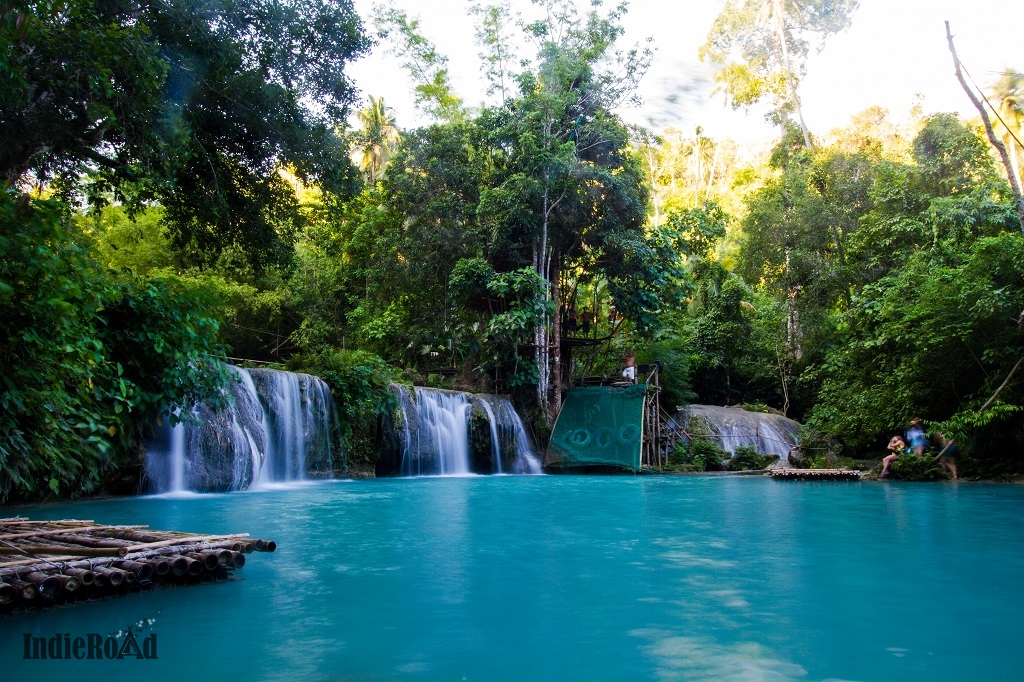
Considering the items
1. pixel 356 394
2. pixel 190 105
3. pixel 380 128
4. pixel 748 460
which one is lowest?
pixel 748 460

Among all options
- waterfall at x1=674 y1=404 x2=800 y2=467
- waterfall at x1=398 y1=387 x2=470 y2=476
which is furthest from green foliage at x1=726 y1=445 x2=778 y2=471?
waterfall at x1=398 y1=387 x2=470 y2=476

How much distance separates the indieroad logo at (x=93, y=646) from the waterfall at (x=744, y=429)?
1807 centimetres

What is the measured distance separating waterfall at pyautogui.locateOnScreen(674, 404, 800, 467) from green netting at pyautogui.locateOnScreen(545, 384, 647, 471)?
10.8ft

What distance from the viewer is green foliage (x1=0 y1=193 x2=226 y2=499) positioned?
4234mm

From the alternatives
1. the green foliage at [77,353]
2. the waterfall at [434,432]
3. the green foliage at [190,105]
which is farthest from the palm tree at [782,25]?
the green foliage at [77,353]

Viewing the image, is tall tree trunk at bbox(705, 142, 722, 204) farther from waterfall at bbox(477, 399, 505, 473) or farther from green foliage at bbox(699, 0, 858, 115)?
waterfall at bbox(477, 399, 505, 473)

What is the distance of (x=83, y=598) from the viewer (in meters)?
3.78

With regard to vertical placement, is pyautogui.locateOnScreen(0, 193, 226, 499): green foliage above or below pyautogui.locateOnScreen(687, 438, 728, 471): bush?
above

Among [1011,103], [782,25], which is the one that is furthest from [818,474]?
[782,25]

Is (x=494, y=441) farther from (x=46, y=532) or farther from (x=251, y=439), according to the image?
(x=46, y=532)

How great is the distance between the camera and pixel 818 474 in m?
13.4

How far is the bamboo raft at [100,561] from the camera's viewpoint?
3562 millimetres

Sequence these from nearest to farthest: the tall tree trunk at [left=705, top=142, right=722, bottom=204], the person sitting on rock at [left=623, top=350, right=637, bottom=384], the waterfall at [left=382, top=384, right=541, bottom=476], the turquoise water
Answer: the turquoise water
the waterfall at [left=382, top=384, right=541, bottom=476]
the person sitting on rock at [left=623, top=350, right=637, bottom=384]
the tall tree trunk at [left=705, top=142, right=722, bottom=204]

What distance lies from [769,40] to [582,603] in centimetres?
3265
